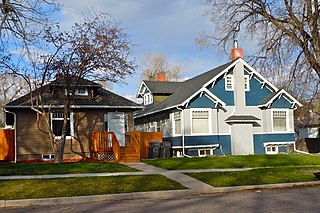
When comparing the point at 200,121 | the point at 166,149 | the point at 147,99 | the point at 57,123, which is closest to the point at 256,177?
the point at 166,149

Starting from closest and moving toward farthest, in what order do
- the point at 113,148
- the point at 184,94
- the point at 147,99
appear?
the point at 113,148 < the point at 184,94 < the point at 147,99

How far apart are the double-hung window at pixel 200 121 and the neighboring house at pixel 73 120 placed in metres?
4.39

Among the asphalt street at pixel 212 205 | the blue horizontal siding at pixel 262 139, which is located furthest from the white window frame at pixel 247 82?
the asphalt street at pixel 212 205

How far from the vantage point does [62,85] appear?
24016 mm

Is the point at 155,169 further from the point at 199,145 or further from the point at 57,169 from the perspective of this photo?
the point at 199,145

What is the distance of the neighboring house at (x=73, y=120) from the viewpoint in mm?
25531

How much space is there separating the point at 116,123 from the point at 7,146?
265 inches

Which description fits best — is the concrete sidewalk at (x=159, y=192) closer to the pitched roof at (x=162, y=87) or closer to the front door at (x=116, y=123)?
the front door at (x=116, y=123)

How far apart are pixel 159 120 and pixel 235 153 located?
662 centimetres

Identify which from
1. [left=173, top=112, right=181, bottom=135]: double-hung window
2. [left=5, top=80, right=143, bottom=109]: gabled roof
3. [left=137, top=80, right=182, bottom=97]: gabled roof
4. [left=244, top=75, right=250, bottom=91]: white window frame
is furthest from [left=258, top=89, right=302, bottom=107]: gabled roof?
[left=5, top=80, right=143, bottom=109]: gabled roof

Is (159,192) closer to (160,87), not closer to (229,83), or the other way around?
(229,83)

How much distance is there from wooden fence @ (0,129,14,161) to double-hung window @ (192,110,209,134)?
11.6 m

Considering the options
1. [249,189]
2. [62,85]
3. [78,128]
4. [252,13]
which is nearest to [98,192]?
[249,189]

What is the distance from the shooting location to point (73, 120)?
87.2 ft
